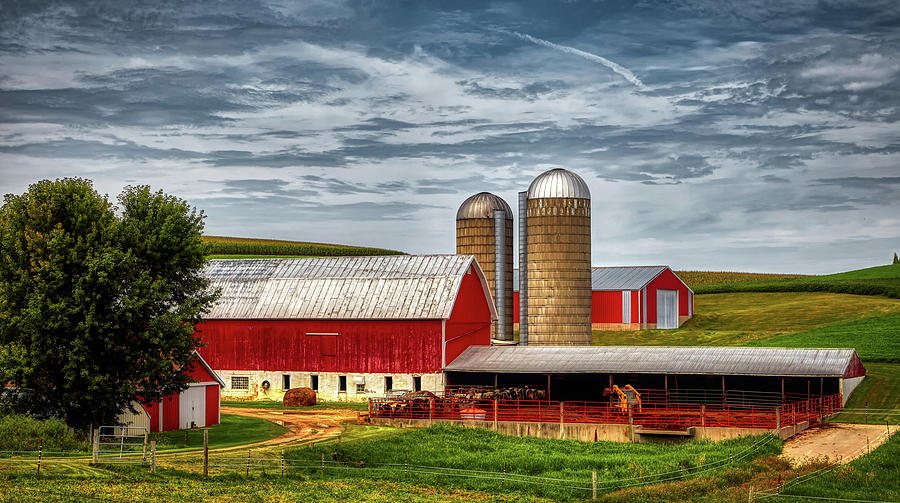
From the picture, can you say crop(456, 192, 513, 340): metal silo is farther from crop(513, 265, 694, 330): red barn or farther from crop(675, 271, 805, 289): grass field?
crop(675, 271, 805, 289): grass field

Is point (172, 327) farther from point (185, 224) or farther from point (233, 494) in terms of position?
point (233, 494)

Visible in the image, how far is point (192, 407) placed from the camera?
132ft

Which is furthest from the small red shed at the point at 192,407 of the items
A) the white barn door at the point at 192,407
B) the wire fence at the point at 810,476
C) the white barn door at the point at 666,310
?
the white barn door at the point at 666,310

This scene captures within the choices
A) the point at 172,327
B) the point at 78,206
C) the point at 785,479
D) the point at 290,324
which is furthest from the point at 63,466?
the point at 290,324

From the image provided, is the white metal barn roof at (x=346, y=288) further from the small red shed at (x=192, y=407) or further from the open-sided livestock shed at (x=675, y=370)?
the small red shed at (x=192, y=407)

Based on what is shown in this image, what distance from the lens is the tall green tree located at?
3331 centimetres

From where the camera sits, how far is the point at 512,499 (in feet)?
83.0

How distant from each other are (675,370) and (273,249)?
74.9 meters

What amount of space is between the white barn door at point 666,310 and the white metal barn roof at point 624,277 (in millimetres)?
1726

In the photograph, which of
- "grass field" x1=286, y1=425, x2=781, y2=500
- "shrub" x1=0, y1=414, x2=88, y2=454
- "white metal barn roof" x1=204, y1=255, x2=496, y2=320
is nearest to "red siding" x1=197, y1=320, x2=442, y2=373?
"white metal barn roof" x1=204, y1=255, x2=496, y2=320

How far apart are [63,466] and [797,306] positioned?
6022cm

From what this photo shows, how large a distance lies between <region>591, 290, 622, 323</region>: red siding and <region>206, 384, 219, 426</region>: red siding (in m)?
38.9

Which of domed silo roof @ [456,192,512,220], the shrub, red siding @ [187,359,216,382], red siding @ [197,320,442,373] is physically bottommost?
the shrub

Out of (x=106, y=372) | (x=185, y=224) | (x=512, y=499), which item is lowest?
(x=512, y=499)
